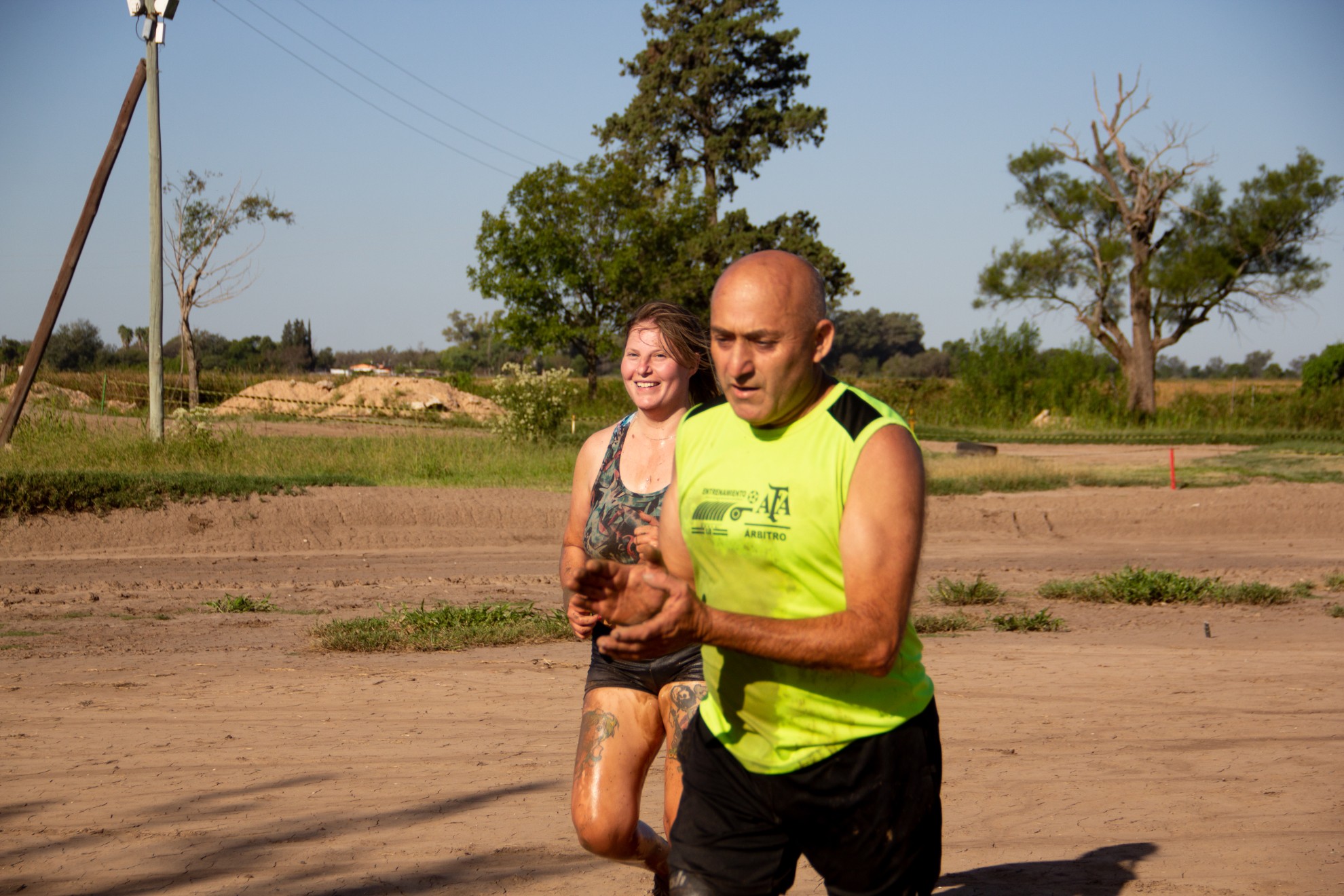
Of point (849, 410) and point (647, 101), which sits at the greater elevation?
point (647, 101)

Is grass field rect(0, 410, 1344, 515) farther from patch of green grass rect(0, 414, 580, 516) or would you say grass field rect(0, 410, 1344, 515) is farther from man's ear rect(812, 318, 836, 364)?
man's ear rect(812, 318, 836, 364)

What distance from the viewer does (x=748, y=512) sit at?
2.22m

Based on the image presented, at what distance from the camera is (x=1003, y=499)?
1658 cm

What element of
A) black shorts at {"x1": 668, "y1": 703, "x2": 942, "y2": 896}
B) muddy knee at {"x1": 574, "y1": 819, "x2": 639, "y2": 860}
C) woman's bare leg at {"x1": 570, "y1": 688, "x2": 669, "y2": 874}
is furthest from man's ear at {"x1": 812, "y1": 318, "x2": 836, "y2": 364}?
muddy knee at {"x1": 574, "y1": 819, "x2": 639, "y2": 860}

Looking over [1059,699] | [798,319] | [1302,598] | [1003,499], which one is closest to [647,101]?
[1003,499]

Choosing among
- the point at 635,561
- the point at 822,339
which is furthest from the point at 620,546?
the point at 822,339

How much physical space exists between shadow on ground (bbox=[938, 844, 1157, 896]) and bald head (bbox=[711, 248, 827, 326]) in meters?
2.61

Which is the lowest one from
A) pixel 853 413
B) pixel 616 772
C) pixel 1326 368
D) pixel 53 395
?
pixel 616 772

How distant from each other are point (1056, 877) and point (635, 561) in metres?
2.12

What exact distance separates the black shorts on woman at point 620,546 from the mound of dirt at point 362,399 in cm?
2888

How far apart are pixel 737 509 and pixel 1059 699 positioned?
5.06 meters

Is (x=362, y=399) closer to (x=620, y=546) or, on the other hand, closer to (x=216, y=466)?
(x=216, y=466)

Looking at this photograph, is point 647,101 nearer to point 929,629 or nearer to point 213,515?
point 213,515

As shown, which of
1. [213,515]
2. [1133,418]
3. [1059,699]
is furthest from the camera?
[1133,418]
